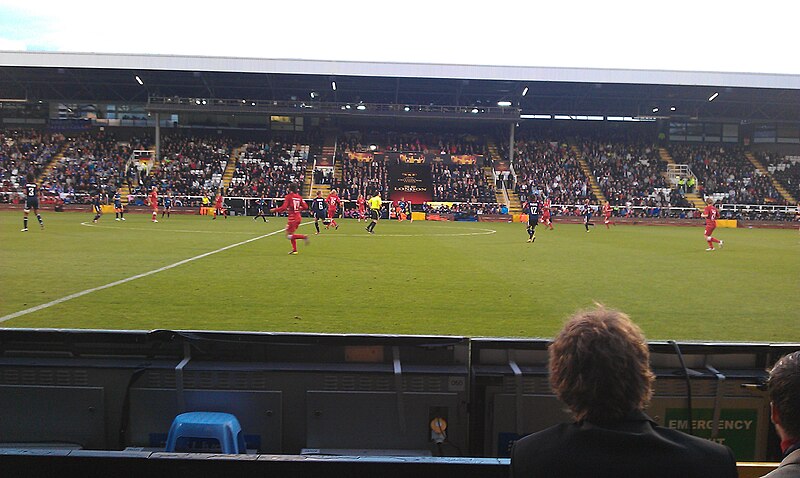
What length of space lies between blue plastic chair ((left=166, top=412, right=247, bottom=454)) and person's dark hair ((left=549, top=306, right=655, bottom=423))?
213cm

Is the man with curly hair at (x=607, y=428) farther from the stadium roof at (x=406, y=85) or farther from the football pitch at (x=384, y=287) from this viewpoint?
the stadium roof at (x=406, y=85)

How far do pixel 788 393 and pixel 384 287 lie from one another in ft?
33.1

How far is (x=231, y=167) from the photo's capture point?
5322 centimetres

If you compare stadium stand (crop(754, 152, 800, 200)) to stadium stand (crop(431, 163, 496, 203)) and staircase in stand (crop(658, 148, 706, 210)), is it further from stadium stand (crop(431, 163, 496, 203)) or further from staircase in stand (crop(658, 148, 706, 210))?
stadium stand (crop(431, 163, 496, 203))

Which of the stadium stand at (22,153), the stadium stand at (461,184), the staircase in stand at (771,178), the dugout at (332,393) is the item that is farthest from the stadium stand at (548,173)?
the dugout at (332,393)

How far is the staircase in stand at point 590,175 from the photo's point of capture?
52656 mm

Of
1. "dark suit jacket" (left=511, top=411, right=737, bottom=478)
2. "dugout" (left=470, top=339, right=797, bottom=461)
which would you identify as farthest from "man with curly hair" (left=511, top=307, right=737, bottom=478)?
"dugout" (left=470, top=339, right=797, bottom=461)

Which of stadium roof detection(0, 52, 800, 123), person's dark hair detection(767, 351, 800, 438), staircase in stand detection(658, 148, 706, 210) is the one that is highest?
stadium roof detection(0, 52, 800, 123)

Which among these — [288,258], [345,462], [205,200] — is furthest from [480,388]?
[205,200]

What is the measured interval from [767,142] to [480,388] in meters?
66.1

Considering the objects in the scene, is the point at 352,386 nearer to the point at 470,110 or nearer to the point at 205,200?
the point at 205,200

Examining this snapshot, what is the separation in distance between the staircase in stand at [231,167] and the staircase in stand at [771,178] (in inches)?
1816

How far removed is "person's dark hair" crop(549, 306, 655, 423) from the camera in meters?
2.09

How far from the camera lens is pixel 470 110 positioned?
54.1 metres
